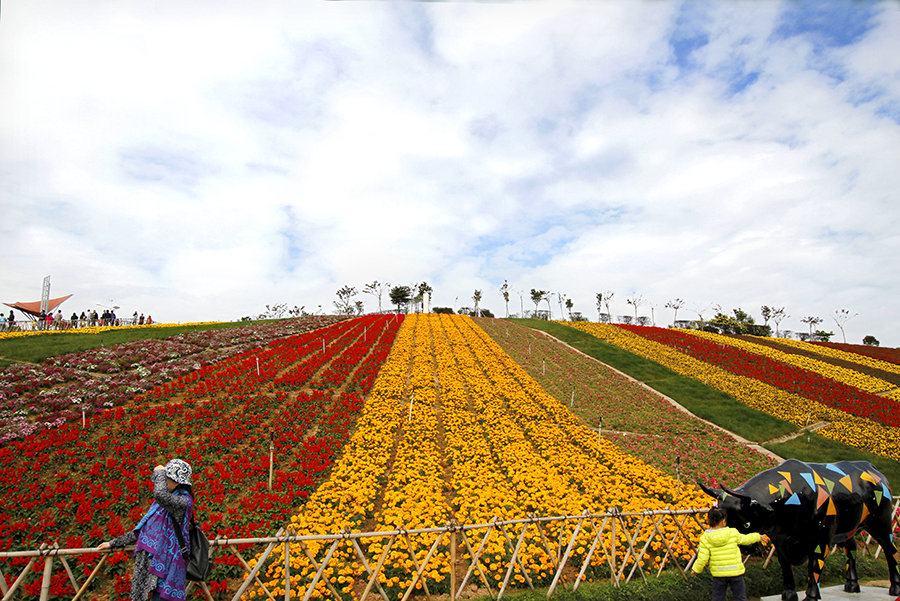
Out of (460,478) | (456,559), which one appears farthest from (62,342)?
(456,559)

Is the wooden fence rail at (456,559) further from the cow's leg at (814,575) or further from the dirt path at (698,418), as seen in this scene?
the dirt path at (698,418)

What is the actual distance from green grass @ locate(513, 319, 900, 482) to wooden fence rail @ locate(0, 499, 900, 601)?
1418 centimetres

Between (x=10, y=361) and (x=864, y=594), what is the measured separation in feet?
98.9

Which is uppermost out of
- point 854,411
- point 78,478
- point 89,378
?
point 89,378

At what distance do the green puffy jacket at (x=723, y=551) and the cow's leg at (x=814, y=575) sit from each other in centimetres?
240

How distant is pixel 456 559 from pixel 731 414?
2168cm

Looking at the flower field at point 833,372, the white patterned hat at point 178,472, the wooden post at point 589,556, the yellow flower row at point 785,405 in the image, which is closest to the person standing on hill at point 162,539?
the white patterned hat at point 178,472

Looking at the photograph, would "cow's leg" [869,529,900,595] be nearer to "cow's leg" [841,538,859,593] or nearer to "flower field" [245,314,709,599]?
"cow's leg" [841,538,859,593]

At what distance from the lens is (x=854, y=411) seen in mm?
25031

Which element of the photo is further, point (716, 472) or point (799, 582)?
point (716, 472)

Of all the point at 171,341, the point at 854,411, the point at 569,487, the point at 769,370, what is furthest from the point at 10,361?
the point at 769,370

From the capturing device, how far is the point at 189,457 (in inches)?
471

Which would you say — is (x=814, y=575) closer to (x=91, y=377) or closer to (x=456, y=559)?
(x=456, y=559)

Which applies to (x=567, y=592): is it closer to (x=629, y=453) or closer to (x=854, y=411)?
(x=629, y=453)
